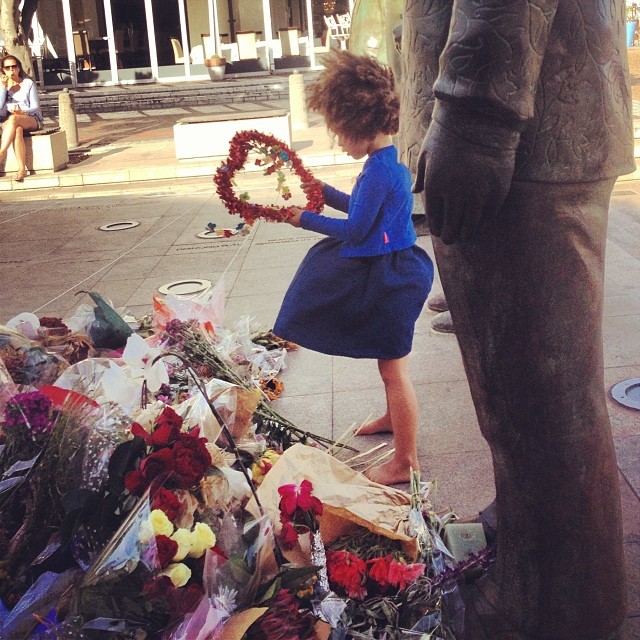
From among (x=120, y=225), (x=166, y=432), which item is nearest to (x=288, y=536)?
(x=166, y=432)

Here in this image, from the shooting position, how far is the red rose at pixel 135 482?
6.72ft

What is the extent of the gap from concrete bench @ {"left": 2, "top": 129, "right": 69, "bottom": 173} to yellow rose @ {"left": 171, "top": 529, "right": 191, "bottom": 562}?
11.7 metres

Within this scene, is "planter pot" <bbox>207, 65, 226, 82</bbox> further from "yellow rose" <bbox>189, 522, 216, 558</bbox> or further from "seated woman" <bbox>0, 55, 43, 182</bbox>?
"yellow rose" <bbox>189, 522, 216, 558</bbox>

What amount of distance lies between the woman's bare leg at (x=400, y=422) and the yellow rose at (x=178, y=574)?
4.03 ft

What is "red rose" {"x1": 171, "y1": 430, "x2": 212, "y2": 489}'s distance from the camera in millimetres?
2092

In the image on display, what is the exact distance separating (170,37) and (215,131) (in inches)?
655

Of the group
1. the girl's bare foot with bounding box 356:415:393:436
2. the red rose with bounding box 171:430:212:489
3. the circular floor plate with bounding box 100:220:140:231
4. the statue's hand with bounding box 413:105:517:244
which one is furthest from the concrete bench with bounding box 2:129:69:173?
the statue's hand with bounding box 413:105:517:244

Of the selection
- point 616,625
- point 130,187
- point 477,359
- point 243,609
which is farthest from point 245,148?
point 130,187

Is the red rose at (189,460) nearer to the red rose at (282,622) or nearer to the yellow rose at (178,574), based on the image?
the yellow rose at (178,574)

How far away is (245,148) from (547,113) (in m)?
1.75

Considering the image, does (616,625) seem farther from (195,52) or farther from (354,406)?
(195,52)

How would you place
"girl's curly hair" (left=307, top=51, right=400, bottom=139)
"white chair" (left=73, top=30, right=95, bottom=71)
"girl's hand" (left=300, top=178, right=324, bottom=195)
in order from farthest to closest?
1. "white chair" (left=73, top=30, right=95, bottom=71)
2. "girl's hand" (left=300, top=178, right=324, bottom=195)
3. "girl's curly hair" (left=307, top=51, right=400, bottom=139)

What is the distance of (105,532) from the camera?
2062mm

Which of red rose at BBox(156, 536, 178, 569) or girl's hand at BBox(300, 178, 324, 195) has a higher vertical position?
girl's hand at BBox(300, 178, 324, 195)
